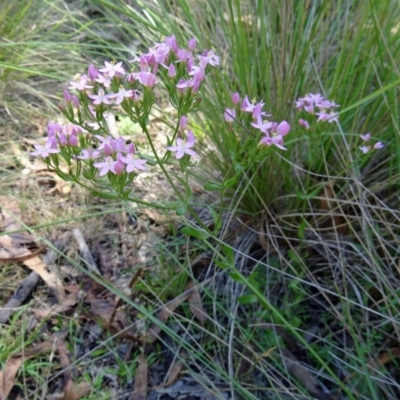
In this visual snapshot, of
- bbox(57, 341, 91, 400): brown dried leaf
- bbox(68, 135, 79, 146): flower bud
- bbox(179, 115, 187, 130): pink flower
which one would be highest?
bbox(179, 115, 187, 130): pink flower

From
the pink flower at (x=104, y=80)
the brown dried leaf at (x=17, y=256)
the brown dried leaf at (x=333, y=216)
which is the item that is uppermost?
the pink flower at (x=104, y=80)

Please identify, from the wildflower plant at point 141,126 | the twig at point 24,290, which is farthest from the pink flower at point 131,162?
the twig at point 24,290

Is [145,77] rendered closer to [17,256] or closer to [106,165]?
[106,165]

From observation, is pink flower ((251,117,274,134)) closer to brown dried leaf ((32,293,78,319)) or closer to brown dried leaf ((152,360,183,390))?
brown dried leaf ((152,360,183,390))

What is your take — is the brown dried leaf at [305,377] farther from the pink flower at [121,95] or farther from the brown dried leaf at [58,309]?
the pink flower at [121,95]

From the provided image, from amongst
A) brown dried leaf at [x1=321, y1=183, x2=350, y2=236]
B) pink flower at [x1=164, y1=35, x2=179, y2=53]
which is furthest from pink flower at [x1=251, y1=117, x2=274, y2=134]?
brown dried leaf at [x1=321, y1=183, x2=350, y2=236]

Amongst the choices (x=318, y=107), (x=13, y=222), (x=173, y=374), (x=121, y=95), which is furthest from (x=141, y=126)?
(x=13, y=222)
